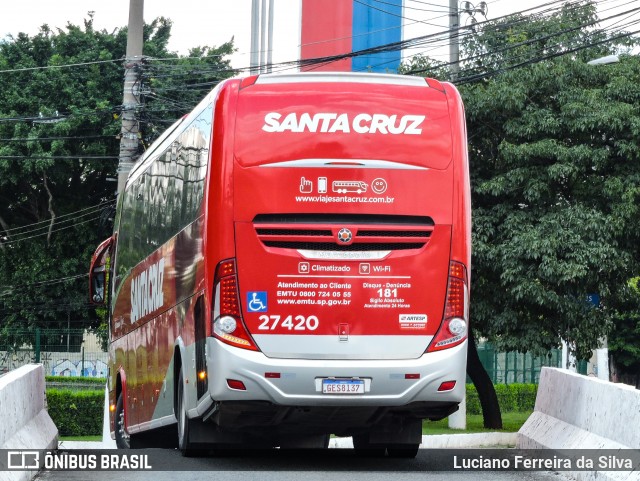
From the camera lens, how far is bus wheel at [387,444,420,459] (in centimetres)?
1234

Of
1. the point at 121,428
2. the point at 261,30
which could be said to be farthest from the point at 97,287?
the point at 261,30

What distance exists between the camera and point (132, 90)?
83.8 feet

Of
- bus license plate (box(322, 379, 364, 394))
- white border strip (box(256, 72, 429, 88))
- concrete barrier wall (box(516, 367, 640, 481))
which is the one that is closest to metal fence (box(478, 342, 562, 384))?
concrete barrier wall (box(516, 367, 640, 481))

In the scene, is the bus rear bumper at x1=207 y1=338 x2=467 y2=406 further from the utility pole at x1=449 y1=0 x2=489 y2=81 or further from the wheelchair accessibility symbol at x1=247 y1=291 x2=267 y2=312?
the utility pole at x1=449 y1=0 x2=489 y2=81

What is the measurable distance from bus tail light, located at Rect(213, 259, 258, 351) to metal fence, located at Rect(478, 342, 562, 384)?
39570 millimetres

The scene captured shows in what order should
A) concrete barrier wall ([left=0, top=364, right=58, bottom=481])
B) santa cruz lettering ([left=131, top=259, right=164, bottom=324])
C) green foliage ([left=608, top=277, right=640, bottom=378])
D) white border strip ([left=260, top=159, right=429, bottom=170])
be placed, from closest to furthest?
concrete barrier wall ([left=0, top=364, right=58, bottom=481]) < white border strip ([left=260, top=159, right=429, bottom=170]) < santa cruz lettering ([left=131, top=259, right=164, bottom=324]) < green foliage ([left=608, top=277, right=640, bottom=378])

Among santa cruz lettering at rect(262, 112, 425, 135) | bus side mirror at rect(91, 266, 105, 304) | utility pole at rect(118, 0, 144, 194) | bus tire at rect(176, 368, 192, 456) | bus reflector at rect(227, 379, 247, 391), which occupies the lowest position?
bus tire at rect(176, 368, 192, 456)

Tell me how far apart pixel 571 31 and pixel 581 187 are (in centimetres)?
359

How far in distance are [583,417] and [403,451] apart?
93.1 inches

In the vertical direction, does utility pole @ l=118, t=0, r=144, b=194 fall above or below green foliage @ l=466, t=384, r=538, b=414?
above

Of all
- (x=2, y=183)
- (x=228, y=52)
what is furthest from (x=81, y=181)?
(x=228, y=52)

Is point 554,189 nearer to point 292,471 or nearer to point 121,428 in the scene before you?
point 121,428

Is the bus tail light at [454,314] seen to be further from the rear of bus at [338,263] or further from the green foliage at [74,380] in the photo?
the green foliage at [74,380]

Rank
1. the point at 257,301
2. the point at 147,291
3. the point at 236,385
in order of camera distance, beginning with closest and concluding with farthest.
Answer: the point at 236,385, the point at 257,301, the point at 147,291
